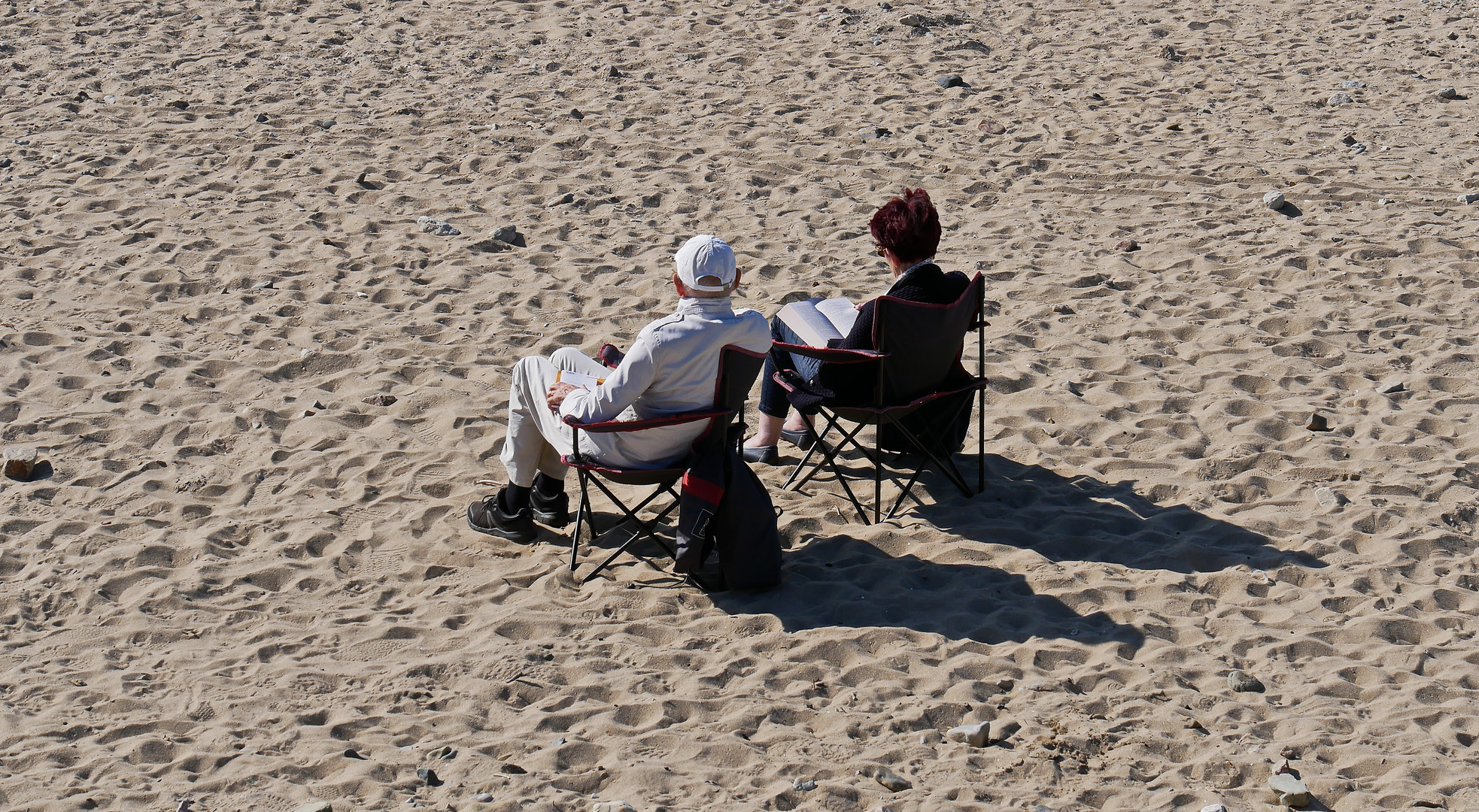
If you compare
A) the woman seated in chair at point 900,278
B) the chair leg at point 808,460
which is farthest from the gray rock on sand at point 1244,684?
the chair leg at point 808,460

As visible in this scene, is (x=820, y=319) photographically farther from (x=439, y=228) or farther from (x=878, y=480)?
(x=439, y=228)

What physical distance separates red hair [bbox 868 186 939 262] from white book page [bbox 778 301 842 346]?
1.63ft

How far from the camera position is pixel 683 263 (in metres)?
4.88

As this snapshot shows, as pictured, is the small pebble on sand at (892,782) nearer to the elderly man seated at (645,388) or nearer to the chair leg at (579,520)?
the elderly man seated at (645,388)

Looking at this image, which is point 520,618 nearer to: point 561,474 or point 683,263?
point 561,474

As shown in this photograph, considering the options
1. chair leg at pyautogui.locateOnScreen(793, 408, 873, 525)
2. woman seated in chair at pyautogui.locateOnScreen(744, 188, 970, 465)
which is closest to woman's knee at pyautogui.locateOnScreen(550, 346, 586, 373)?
woman seated in chair at pyautogui.locateOnScreen(744, 188, 970, 465)

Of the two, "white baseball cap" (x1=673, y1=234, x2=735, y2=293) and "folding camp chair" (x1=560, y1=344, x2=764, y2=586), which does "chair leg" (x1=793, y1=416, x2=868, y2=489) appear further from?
"white baseball cap" (x1=673, y1=234, x2=735, y2=293)

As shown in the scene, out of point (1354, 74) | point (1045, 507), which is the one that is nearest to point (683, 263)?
point (1045, 507)

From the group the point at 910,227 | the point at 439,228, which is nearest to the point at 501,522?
the point at 910,227

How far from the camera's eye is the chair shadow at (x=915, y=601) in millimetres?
4812

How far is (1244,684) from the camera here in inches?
175

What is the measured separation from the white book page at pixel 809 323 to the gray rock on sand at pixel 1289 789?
2556mm

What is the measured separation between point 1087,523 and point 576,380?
2.14 m

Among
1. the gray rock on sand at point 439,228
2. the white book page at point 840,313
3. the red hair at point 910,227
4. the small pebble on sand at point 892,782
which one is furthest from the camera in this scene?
the gray rock on sand at point 439,228
